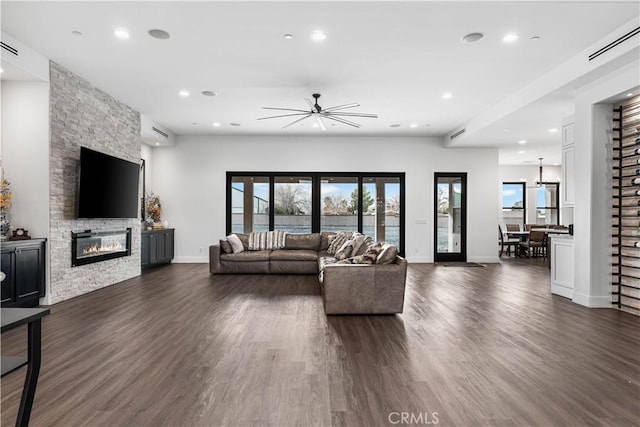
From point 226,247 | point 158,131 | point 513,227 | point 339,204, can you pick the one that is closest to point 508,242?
point 513,227

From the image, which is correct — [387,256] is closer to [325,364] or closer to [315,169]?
[325,364]

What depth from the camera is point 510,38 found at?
4211mm

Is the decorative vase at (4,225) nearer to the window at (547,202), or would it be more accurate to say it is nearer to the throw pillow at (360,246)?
the throw pillow at (360,246)

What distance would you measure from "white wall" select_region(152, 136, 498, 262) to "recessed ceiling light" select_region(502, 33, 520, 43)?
209 inches

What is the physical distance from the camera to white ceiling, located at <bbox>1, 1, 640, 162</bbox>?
3672mm

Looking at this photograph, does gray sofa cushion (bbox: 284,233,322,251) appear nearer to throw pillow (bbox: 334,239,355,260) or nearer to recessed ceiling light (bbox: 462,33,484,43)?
throw pillow (bbox: 334,239,355,260)

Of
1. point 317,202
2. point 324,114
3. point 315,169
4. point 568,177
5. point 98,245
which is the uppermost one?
point 324,114

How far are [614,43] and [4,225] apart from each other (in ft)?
24.2

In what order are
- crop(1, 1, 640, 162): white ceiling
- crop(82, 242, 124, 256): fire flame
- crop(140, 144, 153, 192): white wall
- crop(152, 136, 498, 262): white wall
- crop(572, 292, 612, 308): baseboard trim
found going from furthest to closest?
crop(152, 136, 498, 262): white wall, crop(140, 144, 153, 192): white wall, crop(82, 242, 124, 256): fire flame, crop(572, 292, 612, 308): baseboard trim, crop(1, 1, 640, 162): white ceiling

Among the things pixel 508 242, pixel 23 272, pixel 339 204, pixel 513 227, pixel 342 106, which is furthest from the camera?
pixel 513 227

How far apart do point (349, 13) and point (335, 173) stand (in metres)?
5.93

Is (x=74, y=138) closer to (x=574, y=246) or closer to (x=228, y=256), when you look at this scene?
(x=228, y=256)

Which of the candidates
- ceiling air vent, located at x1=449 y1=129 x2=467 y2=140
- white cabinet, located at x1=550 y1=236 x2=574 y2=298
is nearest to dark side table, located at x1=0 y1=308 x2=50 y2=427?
white cabinet, located at x1=550 y1=236 x2=574 y2=298

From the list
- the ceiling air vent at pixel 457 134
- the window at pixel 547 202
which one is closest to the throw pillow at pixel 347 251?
the ceiling air vent at pixel 457 134
